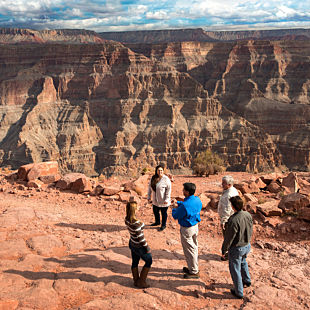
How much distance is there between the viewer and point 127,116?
81.8 m

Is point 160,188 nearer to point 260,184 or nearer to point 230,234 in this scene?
point 230,234

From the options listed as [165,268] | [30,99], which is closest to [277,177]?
[165,268]

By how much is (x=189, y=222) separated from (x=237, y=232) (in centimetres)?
85

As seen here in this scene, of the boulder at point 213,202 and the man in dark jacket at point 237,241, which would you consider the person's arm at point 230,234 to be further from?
the boulder at point 213,202

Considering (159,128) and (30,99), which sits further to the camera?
(30,99)

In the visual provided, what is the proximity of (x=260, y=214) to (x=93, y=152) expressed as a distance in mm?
70336

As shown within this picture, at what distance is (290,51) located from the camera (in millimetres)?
115938

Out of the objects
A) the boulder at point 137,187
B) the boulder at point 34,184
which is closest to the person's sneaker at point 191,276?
the boulder at point 137,187

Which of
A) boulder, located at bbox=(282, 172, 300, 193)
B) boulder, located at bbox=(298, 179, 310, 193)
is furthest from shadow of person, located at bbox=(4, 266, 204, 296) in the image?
boulder, located at bbox=(298, 179, 310, 193)

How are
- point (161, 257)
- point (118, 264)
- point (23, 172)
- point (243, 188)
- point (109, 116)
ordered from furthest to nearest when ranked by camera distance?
point (109, 116) → point (23, 172) → point (243, 188) → point (161, 257) → point (118, 264)

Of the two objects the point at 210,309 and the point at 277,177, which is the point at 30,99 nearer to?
the point at 277,177

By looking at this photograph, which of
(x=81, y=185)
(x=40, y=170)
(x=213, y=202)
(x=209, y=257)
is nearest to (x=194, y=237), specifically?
(x=209, y=257)

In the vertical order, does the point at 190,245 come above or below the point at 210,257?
above

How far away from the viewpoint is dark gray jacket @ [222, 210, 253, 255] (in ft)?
17.8
